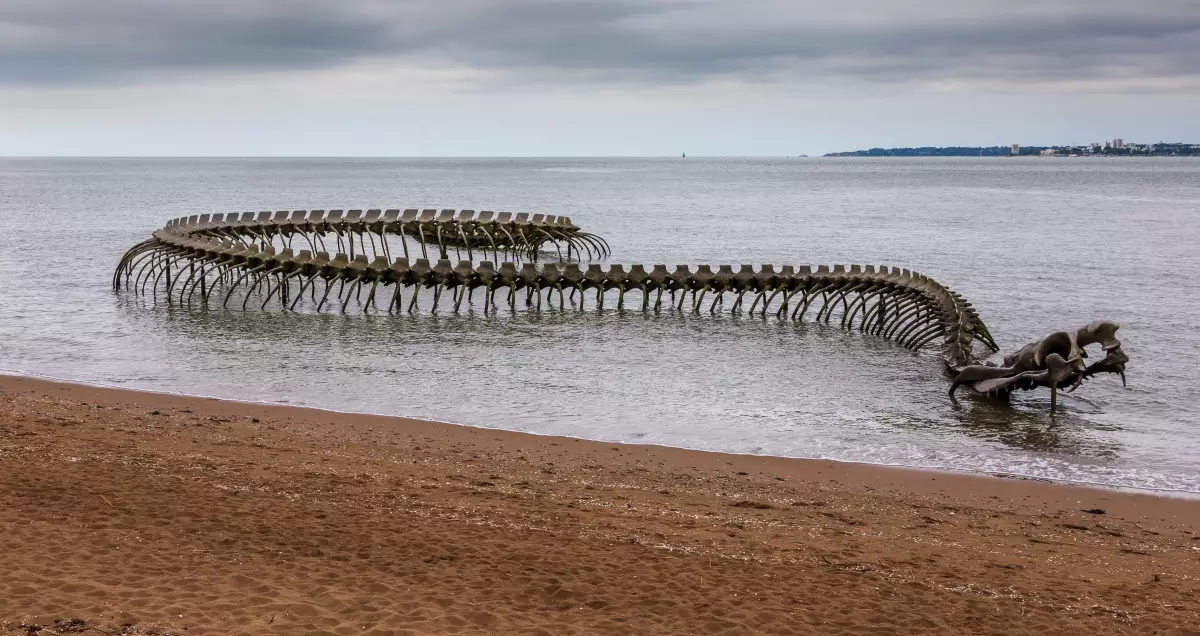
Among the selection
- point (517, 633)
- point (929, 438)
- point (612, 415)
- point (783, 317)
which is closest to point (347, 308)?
point (783, 317)

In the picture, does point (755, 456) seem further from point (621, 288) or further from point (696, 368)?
point (621, 288)

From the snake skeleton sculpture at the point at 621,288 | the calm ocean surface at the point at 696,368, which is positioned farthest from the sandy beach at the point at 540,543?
the snake skeleton sculpture at the point at 621,288

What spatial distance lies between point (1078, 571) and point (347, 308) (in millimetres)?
21960

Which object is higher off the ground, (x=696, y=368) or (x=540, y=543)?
(x=540, y=543)

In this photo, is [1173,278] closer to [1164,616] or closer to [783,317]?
[783,317]

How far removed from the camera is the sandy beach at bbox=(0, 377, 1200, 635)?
745 centimetres

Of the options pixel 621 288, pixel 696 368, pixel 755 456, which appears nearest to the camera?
pixel 755 456

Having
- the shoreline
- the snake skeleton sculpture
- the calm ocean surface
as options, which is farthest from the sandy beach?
the snake skeleton sculpture

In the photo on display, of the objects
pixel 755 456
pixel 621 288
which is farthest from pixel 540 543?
pixel 621 288

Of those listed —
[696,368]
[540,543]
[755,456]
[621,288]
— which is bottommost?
[755,456]

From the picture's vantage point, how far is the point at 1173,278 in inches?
1470

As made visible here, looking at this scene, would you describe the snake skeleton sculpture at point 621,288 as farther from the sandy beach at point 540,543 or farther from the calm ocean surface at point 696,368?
the sandy beach at point 540,543

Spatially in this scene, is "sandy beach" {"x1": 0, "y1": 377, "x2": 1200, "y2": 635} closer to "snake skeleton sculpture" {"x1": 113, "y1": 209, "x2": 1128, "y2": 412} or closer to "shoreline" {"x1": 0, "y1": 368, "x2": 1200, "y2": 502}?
"shoreline" {"x1": 0, "y1": 368, "x2": 1200, "y2": 502}

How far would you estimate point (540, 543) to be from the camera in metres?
9.09
